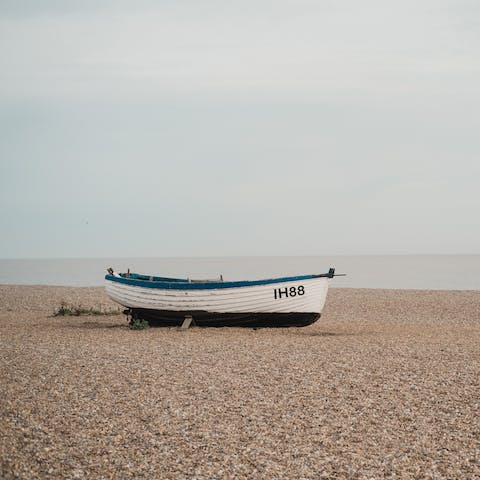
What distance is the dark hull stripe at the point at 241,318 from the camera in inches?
778

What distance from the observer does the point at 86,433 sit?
8820 mm

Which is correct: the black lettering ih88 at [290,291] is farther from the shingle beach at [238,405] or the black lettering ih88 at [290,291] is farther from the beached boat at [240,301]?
the shingle beach at [238,405]

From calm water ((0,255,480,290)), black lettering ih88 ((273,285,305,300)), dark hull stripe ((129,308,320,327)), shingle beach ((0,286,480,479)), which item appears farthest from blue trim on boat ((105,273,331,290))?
calm water ((0,255,480,290))

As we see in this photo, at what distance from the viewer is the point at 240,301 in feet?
64.6

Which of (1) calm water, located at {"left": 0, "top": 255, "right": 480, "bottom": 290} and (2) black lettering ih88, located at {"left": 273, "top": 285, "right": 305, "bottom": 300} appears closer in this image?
(2) black lettering ih88, located at {"left": 273, "top": 285, "right": 305, "bottom": 300}

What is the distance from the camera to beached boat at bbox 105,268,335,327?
19.4 m

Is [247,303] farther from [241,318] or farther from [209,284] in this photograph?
[209,284]

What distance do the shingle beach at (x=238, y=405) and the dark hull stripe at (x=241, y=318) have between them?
2.84ft

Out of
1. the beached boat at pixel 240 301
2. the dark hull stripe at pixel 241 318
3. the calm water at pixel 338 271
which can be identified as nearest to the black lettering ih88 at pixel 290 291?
the beached boat at pixel 240 301

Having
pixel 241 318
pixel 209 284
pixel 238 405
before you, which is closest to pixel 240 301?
pixel 241 318

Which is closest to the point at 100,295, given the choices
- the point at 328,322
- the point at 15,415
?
the point at 328,322

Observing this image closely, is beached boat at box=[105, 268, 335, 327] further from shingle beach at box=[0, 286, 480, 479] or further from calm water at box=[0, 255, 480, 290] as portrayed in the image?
calm water at box=[0, 255, 480, 290]

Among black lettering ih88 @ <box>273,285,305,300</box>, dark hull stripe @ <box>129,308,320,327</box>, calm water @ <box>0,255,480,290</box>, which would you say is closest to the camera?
black lettering ih88 @ <box>273,285,305,300</box>

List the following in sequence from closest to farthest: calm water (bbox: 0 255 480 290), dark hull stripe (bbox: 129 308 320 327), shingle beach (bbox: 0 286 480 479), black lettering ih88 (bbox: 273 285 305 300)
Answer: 1. shingle beach (bbox: 0 286 480 479)
2. black lettering ih88 (bbox: 273 285 305 300)
3. dark hull stripe (bbox: 129 308 320 327)
4. calm water (bbox: 0 255 480 290)
